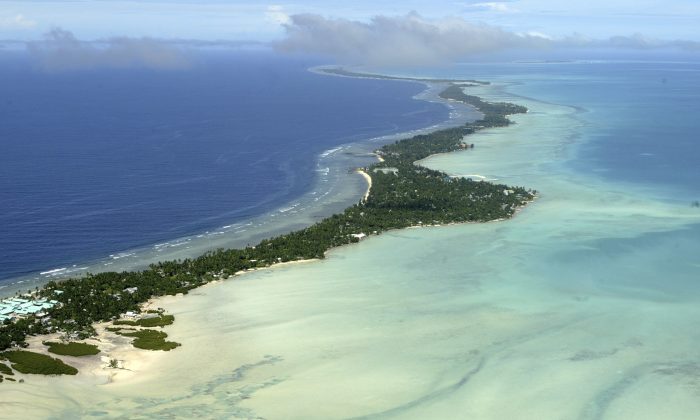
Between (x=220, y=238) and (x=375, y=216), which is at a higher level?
(x=375, y=216)

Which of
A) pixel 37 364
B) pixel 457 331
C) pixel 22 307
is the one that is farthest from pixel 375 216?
pixel 37 364

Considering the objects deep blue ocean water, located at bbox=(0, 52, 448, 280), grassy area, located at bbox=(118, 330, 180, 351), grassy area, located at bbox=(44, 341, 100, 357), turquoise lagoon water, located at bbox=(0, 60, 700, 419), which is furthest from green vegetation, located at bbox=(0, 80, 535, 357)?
deep blue ocean water, located at bbox=(0, 52, 448, 280)

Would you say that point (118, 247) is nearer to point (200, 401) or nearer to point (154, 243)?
point (154, 243)

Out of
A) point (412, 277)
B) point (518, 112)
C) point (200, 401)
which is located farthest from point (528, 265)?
point (518, 112)

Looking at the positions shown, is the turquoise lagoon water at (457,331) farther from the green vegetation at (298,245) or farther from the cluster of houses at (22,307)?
the cluster of houses at (22,307)

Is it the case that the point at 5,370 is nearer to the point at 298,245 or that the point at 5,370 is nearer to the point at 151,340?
the point at 151,340

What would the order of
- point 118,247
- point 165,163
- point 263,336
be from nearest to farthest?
point 263,336 < point 118,247 < point 165,163
